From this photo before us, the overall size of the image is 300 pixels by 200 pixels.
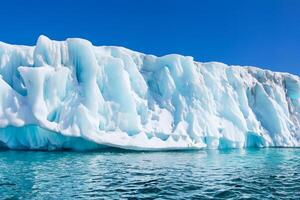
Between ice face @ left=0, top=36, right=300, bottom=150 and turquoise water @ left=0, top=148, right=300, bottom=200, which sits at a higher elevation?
ice face @ left=0, top=36, right=300, bottom=150

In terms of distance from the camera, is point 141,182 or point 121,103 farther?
point 121,103

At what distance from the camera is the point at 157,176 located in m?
12.2

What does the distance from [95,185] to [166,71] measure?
2075cm

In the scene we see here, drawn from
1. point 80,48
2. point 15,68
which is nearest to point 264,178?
point 80,48

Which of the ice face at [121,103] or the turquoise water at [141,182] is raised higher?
the ice face at [121,103]

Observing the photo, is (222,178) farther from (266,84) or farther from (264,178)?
(266,84)

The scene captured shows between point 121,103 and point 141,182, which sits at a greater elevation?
point 121,103

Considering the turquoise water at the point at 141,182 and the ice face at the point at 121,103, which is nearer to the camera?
the turquoise water at the point at 141,182

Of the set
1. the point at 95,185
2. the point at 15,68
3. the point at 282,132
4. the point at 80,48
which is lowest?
the point at 95,185

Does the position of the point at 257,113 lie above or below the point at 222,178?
above

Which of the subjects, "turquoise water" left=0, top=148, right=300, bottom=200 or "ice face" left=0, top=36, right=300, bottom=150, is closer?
"turquoise water" left=0, top=148, right=300, bottom=200

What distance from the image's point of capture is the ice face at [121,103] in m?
22.7

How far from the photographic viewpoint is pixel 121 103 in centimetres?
2548

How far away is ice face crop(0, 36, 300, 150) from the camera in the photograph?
2270 cm
